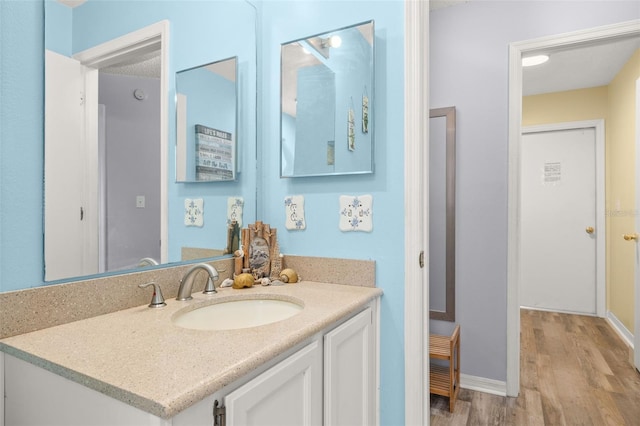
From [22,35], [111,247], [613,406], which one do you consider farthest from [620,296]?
[22,35]

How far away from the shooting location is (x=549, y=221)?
4.14 metres

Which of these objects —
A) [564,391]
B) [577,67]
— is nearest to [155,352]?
[564,391]

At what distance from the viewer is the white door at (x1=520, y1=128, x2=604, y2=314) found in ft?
13.0

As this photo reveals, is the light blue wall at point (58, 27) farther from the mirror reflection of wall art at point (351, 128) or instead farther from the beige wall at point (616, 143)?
the beige wall at point (616, 143)

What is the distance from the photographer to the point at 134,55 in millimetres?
1122

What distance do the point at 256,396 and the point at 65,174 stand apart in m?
0.73

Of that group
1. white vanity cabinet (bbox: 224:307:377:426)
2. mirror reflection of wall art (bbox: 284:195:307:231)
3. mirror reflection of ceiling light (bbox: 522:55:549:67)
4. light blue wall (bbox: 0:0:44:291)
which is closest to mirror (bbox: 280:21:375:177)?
mirror reflection of wall art (bbox: 284:195:307:231)

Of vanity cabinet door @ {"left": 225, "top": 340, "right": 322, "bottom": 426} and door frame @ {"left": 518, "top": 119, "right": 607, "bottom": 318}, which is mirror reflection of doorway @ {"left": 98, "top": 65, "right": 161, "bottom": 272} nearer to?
vanity cabinet door @ {"left": 225, "top": 340, "right": 322, "bottom": 426}

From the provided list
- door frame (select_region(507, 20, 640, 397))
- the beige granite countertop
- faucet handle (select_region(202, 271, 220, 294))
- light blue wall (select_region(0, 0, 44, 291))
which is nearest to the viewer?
the beige granite countertop

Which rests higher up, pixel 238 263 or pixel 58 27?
pixel 58 27

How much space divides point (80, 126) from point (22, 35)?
0.22 metres

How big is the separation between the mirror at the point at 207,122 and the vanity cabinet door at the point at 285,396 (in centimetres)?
77

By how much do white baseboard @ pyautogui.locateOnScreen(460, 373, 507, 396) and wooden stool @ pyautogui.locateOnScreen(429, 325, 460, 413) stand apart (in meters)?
0.12

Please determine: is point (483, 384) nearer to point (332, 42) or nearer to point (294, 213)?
point (294, 213)
